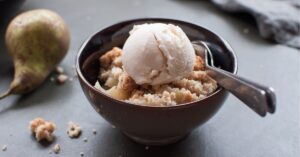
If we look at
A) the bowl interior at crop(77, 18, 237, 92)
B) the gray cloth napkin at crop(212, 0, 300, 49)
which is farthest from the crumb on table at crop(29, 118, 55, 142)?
the gray cloth napkin at crop(212, 0, 300, 49)

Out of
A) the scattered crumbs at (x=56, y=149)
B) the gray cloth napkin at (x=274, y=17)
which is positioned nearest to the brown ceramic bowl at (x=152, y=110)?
the scattered crumbs at (x=56, y=149)

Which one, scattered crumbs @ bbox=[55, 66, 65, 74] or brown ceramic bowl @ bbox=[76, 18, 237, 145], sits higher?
brown ceramic bowl @ bbox=[76, 18, 237, 145]

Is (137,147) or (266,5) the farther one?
(266,5)

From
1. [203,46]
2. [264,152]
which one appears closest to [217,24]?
[203,46]

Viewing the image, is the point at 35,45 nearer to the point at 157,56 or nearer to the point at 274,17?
the point at 157,56

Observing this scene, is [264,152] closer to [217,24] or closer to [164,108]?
[164,108]

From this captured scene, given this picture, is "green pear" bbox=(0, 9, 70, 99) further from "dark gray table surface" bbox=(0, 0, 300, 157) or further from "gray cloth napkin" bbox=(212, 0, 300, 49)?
"gray cloth napkin" bbox=(212, 0, 300, 49)
